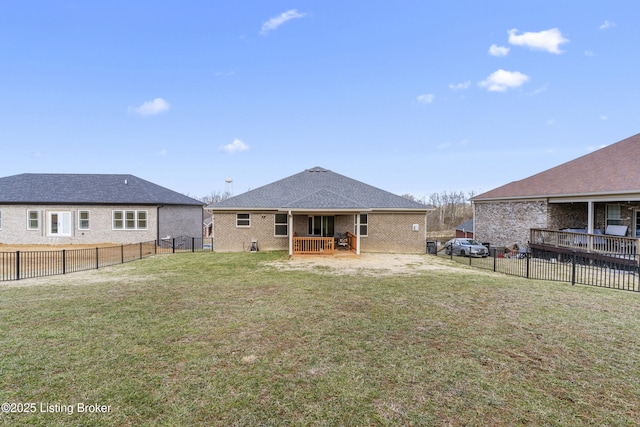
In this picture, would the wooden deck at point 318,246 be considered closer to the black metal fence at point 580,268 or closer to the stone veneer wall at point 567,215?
the black metal fence at point 580,268

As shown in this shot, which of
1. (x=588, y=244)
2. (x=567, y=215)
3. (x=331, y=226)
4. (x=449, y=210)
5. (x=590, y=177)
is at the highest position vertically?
(x=590, y=177)

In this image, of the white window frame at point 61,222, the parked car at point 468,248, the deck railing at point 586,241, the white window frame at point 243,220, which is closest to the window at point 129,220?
the white window frame at point 61,222

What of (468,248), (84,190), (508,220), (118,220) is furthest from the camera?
(84,190)

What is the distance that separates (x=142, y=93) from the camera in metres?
20.7

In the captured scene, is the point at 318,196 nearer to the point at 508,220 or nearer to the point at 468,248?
the point at 468,248

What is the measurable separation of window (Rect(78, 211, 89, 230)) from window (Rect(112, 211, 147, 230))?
72.6 inches

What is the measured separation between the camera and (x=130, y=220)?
69.0 ft

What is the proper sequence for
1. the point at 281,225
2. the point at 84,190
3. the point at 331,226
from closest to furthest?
the point at 281,225 → the point at 331,226 → the point at 84,190

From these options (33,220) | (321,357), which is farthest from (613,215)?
(33,220)

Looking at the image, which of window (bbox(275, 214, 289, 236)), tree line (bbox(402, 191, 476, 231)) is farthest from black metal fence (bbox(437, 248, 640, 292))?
tree line (bbox(402, 191, 476, 231))

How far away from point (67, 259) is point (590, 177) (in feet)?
94.6

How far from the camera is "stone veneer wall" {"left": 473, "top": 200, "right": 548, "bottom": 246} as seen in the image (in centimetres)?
1861

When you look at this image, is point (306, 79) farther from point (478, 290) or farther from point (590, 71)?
point (478, 290)

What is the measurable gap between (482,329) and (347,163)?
2633 centimetres
